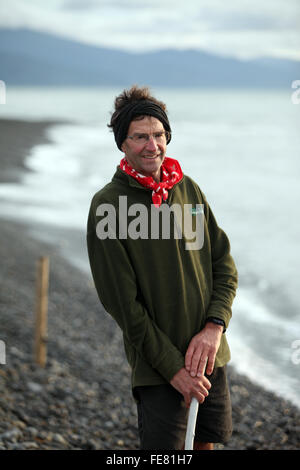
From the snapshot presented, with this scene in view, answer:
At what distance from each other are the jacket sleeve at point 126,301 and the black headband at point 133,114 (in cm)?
35

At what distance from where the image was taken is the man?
240 centimetres

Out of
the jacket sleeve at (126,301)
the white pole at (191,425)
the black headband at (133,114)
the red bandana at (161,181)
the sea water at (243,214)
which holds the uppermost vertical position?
the sea water at (243,214)

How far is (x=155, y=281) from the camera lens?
8.07 ft

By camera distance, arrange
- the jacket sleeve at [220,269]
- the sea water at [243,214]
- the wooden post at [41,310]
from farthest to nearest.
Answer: the sea water at [243,214]
the wooden post at [41,310]
the jacket sleeve at [220,269]

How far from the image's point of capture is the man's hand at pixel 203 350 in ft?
8.11

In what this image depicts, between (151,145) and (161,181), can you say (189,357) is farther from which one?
(151,145)

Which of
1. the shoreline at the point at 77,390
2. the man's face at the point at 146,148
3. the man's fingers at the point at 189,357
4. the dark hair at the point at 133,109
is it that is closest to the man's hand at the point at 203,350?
the man's fingers at the point at 189,357

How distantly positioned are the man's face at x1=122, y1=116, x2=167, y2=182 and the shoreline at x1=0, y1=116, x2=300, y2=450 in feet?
8.48

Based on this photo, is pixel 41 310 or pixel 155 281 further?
pixel 41 310

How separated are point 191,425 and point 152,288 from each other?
0.59m

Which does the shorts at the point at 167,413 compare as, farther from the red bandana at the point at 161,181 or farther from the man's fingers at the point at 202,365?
the red bandana at the point at 161,181

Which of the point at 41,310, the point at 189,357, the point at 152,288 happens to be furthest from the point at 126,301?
the point at 41,310
